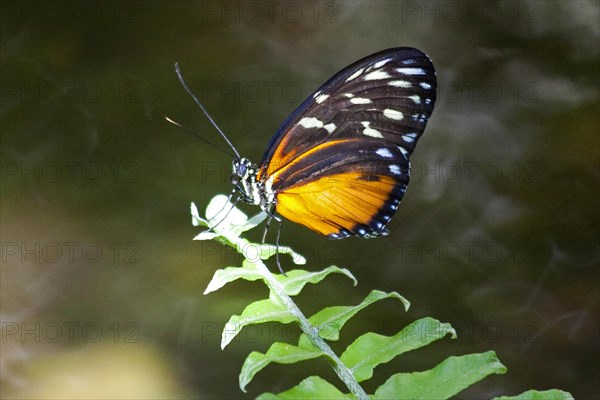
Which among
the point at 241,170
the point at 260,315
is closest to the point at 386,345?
the point at 260,315

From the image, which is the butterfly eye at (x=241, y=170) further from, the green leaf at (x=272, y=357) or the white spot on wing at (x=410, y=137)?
the green leaf at (x=272, y=357)

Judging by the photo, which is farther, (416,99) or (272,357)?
(416,99)

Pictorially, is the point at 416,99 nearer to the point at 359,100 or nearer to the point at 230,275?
the point at 359,100

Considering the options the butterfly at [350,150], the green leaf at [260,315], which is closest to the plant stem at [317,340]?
the green leaf at [260,315]

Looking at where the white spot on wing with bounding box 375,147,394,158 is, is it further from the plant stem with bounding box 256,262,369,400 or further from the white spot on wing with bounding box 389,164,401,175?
the plant stem with bounding box 256,262,369,400

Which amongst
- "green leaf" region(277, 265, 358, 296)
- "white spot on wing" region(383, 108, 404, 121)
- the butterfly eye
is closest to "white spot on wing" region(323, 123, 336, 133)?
"white spot on wing" region(383, 108, 404, 121)

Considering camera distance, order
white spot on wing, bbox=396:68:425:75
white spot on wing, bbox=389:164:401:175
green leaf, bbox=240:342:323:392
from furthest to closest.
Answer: white spot on wing, bbox=389:164:401:175 → white spot on wing, bbox=396:68:425:75 → green leaf, bbox=240:342:323:392
